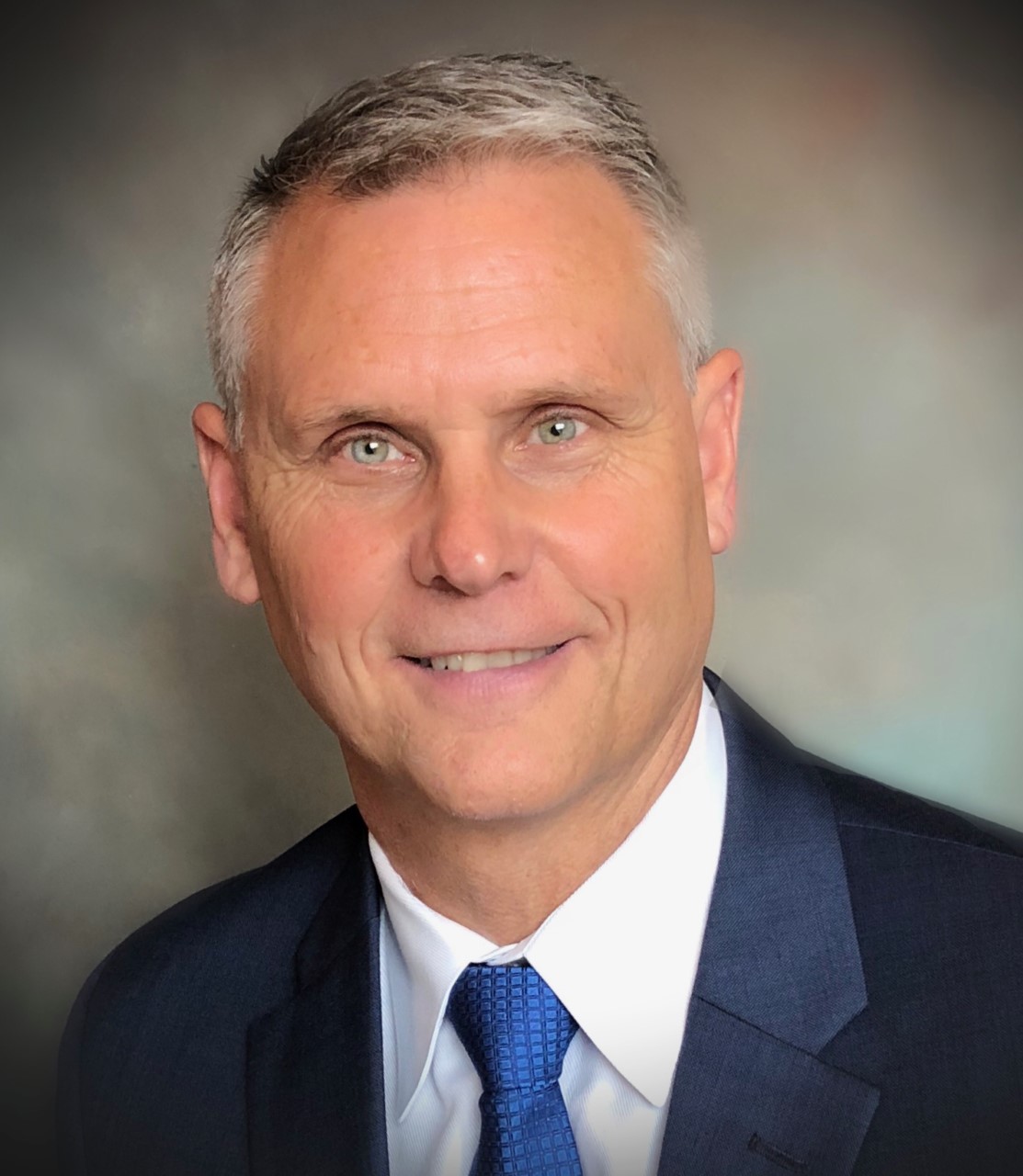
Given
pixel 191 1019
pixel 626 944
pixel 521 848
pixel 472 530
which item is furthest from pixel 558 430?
pixel 191 1019

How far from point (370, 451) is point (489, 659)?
36cm

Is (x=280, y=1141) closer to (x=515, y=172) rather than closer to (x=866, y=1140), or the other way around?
(x=866, y=1140)

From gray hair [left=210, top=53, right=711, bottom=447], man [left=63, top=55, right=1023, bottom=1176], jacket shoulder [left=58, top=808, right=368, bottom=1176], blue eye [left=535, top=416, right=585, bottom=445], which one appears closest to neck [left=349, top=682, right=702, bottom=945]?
man [left=63, top=55, right=1023, bottom=1176]

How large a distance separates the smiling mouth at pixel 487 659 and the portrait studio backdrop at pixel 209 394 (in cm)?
98

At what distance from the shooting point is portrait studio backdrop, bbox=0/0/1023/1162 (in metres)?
3.14

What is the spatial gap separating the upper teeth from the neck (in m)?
0.23

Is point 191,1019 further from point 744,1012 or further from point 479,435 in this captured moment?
point 479,435

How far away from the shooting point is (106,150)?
11.3 ft

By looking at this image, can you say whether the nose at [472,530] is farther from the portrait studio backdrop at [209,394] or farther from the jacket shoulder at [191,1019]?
the portrait studio backdrop at [209,394]

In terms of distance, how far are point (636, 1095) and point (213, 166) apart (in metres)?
2.07

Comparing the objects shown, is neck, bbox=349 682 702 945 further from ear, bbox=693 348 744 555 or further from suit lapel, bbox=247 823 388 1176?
ear, bbox=693 348 744 555

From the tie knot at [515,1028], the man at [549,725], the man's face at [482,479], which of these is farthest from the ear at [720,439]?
the tie knot at [515,1028]

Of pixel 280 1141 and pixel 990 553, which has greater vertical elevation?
pixel 990 553

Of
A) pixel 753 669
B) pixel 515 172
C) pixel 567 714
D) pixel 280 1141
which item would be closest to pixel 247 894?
pixel 280 1141
